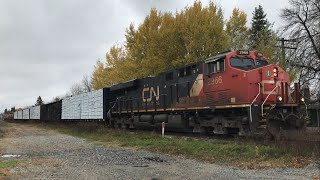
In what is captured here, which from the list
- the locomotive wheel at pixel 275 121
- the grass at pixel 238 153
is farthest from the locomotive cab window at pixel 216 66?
the grass at pixel 238 153

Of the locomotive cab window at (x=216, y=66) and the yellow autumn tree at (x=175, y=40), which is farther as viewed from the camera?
the yellow autumn tree at (x=175, y=40)

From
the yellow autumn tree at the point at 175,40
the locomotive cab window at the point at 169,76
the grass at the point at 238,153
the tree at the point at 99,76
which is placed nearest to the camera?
the grass at the point at 238,153

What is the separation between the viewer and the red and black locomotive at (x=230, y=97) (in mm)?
15367

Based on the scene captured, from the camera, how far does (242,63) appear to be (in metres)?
16.9

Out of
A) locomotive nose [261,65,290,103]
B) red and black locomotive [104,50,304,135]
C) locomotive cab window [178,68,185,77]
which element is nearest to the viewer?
red and black locomotive [104,50,304,135]

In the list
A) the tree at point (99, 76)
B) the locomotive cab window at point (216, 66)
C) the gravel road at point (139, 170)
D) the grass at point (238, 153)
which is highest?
the tree at point (99, 76)

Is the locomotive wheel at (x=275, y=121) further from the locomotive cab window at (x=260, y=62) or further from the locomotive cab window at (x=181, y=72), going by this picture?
the locomotive cab window at (x=181, y=72)

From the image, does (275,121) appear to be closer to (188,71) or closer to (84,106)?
(188,71)

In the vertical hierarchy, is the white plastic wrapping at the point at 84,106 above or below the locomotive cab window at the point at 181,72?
below

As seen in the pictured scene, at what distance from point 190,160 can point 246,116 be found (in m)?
4.56

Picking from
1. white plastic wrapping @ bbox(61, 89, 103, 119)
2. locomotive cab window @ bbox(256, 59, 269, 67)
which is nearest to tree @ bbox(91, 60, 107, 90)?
white plastic wrapping @ bbox(61, 89, 103, 119)

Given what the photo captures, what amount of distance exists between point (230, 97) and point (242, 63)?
165 cm

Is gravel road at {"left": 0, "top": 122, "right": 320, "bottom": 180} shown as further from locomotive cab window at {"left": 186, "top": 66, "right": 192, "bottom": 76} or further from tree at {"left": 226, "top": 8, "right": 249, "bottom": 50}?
tree at {"left": 226, "top": 8, "right": 249, "bottom": 50}

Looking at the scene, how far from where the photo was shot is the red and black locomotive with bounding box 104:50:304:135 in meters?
15.4
